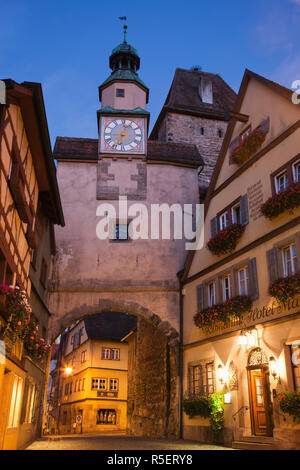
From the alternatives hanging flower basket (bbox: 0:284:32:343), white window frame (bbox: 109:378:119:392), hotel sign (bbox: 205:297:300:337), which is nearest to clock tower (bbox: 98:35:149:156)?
hotel sign (bbox: 205:297:300:337)

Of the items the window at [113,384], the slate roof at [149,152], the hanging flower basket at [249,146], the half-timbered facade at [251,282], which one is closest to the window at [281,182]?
the half-timbered facade at [251,282]

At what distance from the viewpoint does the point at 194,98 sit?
27453 millimetres

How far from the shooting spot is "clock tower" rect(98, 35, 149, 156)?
1900cm

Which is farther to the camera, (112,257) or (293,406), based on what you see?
(112,257)

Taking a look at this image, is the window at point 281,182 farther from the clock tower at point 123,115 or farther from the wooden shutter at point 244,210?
the clock tower at point 123,115

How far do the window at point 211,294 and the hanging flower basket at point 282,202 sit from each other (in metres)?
3.55

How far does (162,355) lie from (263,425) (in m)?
7.57

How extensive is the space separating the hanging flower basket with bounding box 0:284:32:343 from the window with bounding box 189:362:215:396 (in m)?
7.27

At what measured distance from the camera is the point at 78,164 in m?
18.7

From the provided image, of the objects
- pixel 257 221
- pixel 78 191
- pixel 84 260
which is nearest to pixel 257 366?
pixel 257 221

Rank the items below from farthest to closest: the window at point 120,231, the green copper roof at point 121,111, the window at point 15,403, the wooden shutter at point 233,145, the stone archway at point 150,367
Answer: the green copper roof at point 121,111
the window at point 120,231
the stone archway at point 150,367
the wooden shutter at point 233,145
the window at point 15,403

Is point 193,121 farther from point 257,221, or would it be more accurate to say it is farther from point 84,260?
point 257,221

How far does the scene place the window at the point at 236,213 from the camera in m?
13.9

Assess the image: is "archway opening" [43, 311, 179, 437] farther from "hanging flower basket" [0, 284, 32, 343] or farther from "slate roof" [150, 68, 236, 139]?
"slate roof" [150, 68, 236, 139]
